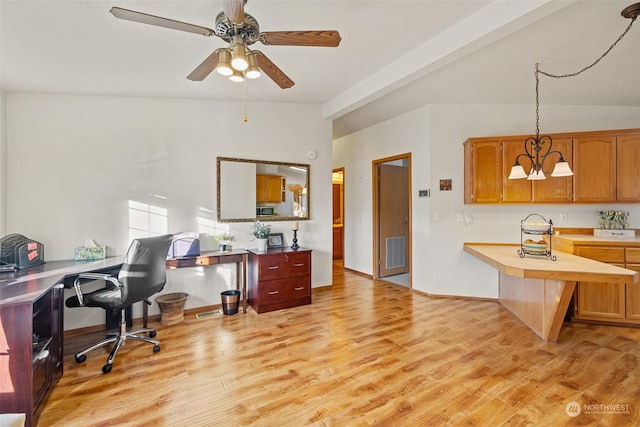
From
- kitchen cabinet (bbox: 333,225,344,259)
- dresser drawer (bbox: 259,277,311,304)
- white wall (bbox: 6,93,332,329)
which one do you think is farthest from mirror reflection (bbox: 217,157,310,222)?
Result: kitchen cabinet (bbox: 333,225,344,259)

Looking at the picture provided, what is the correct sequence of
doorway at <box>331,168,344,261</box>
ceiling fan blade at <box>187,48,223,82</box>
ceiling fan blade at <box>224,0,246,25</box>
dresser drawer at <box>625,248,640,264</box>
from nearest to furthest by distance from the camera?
ceiling fan blade at <box>224,0,246,25</box>, ceiling fan blade at <box>187,48,223,82</box>, dresser drawer at <box>625,248,640,264</box>, doorway at <box>331,168,344,261</box>

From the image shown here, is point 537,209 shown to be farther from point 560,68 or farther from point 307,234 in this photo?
point 307,234

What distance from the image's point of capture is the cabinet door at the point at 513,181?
3521 millimetres

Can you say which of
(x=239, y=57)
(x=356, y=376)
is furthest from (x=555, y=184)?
(x=239, y=57)

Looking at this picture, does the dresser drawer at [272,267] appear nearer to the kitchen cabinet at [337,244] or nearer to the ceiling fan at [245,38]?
the ceiling fan at [245,38]

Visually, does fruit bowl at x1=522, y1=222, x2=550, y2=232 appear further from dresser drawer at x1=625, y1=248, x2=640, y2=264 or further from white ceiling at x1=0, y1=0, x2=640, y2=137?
white ceiling at x1=0, y1=0, x2=640, y2=137

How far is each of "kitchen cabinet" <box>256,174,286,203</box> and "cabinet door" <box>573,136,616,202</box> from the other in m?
3.62

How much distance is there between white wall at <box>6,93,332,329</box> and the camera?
2.89 m

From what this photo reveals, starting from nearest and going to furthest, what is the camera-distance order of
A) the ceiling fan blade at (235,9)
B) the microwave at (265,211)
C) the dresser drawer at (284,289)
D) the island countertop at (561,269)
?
the ceiling fan blade at (235,9), the island countertop at (561,269), the dresser drawer at (284,289), the microwave at (265,211)

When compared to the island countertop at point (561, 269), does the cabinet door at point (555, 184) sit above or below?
above

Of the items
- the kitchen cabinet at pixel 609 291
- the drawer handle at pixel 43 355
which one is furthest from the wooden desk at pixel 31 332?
the kitchen cabinet at pixel 609 291

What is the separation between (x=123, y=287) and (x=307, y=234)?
240 cm

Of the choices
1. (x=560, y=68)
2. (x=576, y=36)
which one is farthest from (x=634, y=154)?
(x=576, y=36)

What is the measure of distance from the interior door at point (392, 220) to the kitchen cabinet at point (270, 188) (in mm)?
1928
